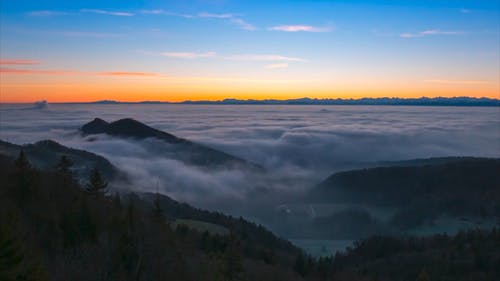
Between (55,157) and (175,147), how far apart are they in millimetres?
53356

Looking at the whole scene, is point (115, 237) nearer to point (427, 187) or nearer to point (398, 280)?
point (398, 280)

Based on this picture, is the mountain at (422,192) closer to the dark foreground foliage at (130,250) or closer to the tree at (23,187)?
the dark foreground foliage at (130,250)

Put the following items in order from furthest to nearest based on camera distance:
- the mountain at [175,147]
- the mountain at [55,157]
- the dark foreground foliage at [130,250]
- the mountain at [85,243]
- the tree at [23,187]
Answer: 1. the mountain at [175,147]
2. the mountain at [55,157]
3. the tree at [23,187]
4. the dark foreground foliage at [130,250]
5. the mountain at [85,243]

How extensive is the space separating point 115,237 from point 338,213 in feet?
231

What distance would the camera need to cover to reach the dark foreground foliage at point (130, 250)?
21848 millimetres

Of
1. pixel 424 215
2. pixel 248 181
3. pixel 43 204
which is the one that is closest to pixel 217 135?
pixel 248 181

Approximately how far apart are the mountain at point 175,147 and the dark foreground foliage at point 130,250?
65320 millimetres

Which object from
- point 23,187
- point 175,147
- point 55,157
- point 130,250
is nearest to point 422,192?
point 175,147

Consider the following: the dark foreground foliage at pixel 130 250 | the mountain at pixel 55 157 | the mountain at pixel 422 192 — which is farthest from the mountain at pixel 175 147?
the dark foreground foliage at pixel 130 250

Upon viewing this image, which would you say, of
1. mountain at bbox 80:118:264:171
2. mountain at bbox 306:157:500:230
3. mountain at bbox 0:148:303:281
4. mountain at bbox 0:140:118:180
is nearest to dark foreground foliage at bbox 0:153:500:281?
mountain at bbox 0:148:303:281

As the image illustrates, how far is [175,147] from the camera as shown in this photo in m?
136

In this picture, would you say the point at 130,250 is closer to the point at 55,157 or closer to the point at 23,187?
the point at 23,187

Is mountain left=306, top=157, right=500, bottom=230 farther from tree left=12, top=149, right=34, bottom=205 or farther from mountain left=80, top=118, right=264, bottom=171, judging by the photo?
tree left=12, top=149, right=34, bottom=205

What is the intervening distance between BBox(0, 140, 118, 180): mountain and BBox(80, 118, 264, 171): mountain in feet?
108
